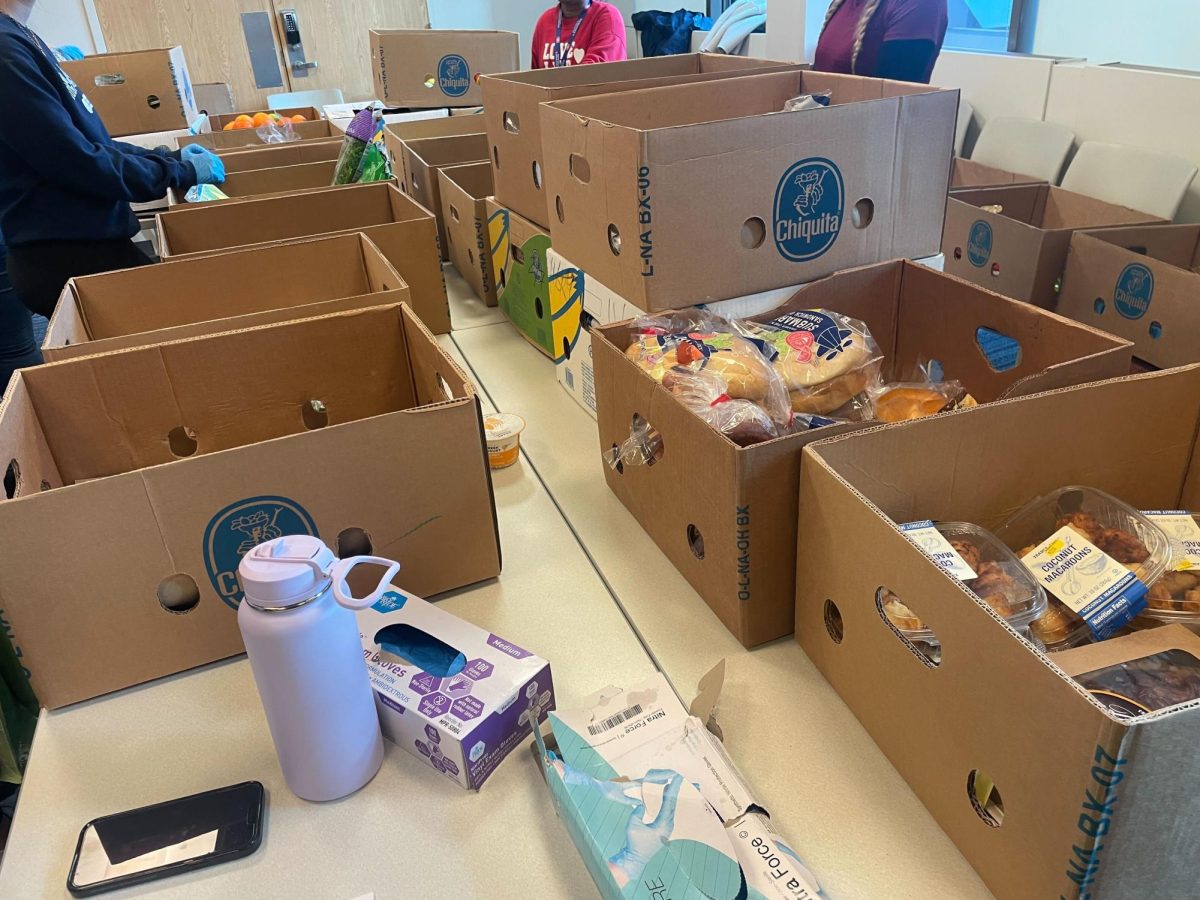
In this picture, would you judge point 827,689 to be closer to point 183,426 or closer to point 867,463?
point 867,463

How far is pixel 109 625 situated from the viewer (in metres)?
0.85

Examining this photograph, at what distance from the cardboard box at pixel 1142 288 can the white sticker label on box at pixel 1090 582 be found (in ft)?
3.43

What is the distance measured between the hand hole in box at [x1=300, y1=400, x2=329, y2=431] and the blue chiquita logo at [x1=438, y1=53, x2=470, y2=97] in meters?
2.65

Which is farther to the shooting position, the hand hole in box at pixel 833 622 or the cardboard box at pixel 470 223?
the cardboard box at pixel 470 223

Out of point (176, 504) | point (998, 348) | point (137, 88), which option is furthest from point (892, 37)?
point (137, 88)

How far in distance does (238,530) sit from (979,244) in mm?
1943

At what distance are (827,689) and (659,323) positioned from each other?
0.53m

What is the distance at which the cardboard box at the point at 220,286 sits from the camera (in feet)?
4.54

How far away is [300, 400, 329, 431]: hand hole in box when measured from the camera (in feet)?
4.04

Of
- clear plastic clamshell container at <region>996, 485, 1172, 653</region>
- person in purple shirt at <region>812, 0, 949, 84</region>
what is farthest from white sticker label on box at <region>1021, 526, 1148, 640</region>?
person in purple shirt at <region>812, 0, 949, 84</region>

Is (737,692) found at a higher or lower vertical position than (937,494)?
lower

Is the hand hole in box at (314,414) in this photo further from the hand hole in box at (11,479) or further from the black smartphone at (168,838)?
the black smartphone at (168,838)

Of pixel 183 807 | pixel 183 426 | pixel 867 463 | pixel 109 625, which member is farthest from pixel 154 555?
pixel 867 463

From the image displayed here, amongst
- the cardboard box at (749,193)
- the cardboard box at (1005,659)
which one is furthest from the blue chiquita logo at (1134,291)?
the cardboard box at (1005,659)
